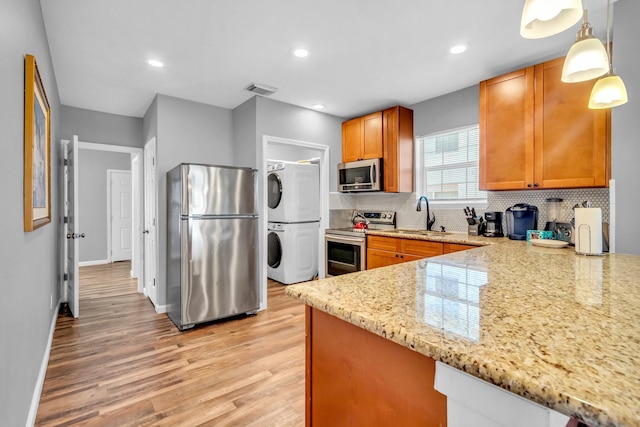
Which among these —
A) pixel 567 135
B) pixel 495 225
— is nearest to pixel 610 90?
pixel 567 135

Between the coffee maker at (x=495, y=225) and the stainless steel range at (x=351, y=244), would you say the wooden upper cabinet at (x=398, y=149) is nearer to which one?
the stainless steel range at (x=351, y=244)

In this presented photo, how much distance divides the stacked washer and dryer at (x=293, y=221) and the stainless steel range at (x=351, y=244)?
0.64 metres

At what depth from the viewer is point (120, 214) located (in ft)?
22.2

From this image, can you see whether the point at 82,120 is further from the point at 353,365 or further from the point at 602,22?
the point at 602,22

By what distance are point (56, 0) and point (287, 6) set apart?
1.47 metres

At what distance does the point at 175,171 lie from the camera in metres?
3.23

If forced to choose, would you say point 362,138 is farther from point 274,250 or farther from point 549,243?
point 549,243

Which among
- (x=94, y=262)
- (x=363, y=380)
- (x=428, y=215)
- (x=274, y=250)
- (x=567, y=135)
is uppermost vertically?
(x=567, y=135)

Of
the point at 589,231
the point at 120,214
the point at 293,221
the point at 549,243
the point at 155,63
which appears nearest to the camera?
the point at 589,231

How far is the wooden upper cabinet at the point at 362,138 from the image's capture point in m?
4.02

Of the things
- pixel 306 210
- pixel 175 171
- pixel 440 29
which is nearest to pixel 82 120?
pixel 175 171

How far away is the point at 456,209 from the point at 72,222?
4.40 m

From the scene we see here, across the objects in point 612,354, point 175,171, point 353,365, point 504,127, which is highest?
point 504,127

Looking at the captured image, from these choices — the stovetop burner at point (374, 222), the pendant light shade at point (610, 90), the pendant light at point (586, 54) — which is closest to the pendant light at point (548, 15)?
the pendant light at point (586, 54)
